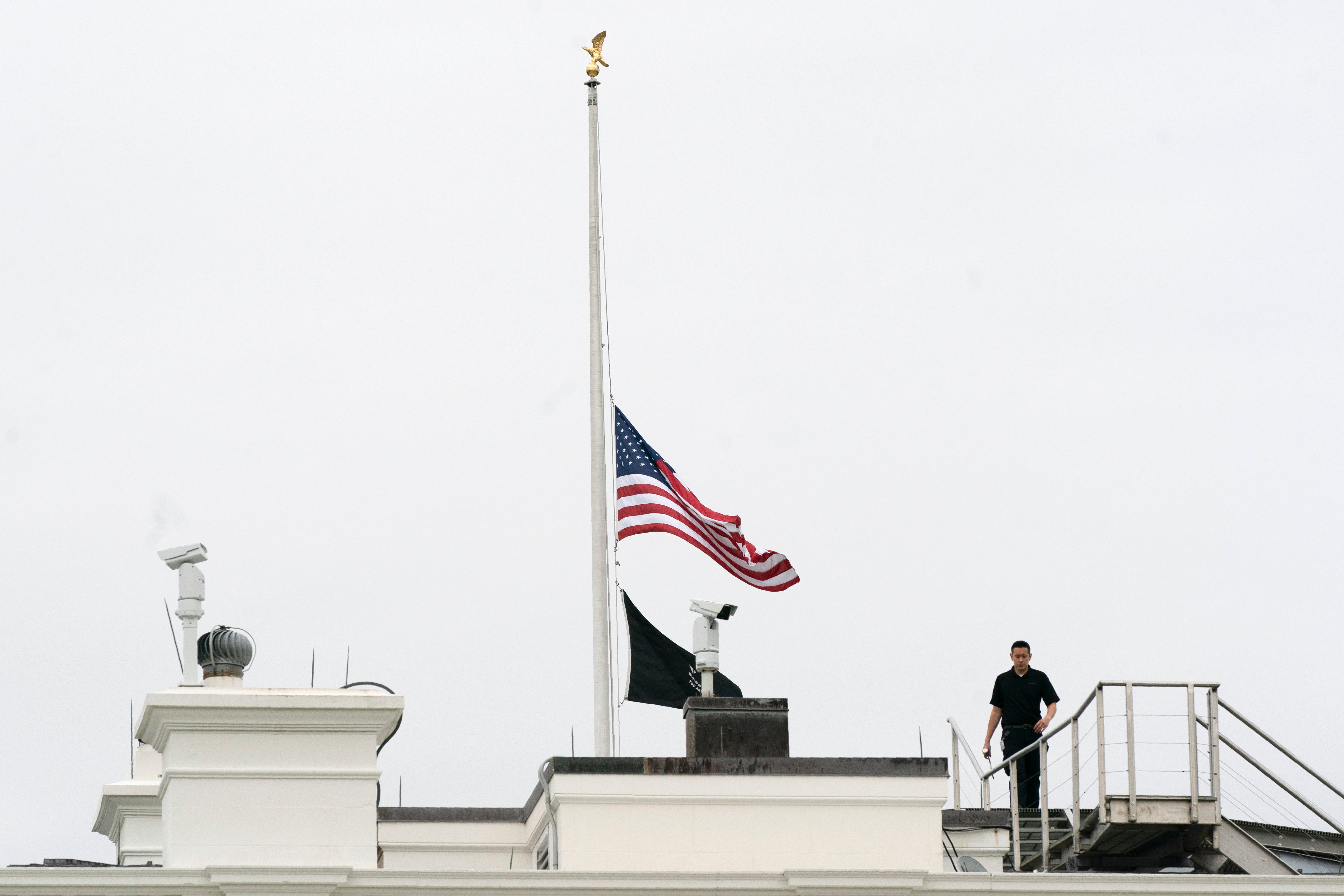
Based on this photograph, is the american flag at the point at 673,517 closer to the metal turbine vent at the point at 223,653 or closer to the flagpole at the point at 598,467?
the flagpole at the point at 598,467

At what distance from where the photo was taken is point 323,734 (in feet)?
56.4

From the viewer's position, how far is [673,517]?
22500 mm

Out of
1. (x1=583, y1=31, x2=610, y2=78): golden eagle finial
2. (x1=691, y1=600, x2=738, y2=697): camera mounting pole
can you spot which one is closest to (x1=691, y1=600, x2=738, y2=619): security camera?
(x1=691, y1=600, x2=738, y2=697): camera mounting pole

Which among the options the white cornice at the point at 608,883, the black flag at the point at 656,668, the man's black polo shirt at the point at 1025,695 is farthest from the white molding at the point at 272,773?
the man's black polo shirt at the point at 1025,695

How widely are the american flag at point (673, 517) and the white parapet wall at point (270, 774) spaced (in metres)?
5.32

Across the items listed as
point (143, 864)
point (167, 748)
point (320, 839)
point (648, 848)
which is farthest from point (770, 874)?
point (143, 864)

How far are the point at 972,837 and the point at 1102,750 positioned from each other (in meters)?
2.16

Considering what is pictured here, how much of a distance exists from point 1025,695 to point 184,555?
7.59m

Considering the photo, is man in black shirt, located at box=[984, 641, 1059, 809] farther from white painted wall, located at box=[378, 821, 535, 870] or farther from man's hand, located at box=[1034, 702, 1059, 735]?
white painted wall, located at box=[378, 821, 535, 870]

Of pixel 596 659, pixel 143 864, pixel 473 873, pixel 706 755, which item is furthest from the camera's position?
pixel 596 659

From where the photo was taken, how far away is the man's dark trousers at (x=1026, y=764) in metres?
20.6

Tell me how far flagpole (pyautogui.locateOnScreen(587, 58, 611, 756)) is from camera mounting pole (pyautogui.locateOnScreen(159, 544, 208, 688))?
3.64 m

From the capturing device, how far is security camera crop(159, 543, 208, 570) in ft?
61.5

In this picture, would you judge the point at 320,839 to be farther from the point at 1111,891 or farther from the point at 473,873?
the point at 1111,891
